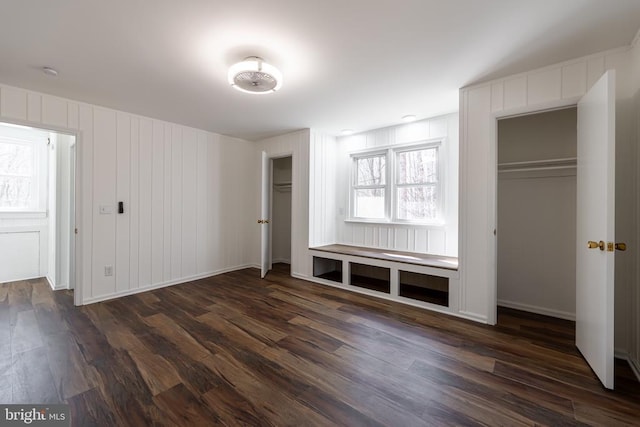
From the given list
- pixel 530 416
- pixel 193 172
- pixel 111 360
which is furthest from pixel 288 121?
pixel 530 416

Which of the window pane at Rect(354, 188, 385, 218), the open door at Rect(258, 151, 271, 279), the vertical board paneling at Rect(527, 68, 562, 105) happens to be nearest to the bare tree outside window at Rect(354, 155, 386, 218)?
the window pane at Rect(354, 188, 385, 218)

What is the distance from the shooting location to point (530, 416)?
4.91 feet

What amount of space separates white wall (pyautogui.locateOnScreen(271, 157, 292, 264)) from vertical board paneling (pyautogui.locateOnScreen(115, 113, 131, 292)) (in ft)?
8.84

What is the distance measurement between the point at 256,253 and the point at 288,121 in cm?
264

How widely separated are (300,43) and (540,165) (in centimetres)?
284

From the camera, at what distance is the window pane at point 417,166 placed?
12.2 feet

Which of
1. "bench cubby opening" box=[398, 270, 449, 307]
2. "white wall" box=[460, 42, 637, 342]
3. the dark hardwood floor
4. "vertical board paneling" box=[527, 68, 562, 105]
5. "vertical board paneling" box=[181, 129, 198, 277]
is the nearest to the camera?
the dark hardwood floor

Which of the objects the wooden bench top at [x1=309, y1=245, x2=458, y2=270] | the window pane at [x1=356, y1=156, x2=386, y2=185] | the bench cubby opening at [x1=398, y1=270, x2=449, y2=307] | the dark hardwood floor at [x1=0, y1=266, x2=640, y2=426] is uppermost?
the window pane at [x1=356, y1=156, x2=386, y2=185]

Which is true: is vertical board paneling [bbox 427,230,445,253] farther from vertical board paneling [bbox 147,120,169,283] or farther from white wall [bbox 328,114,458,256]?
vertical board paneling [bbox 147,120,169,283]

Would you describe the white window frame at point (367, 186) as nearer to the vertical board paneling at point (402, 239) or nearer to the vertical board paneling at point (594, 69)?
the vertical board paneling at point (402, 239)

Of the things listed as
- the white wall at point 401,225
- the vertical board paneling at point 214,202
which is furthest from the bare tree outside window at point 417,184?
the vertical board paneling at point 214,202

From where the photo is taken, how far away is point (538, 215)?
297cm

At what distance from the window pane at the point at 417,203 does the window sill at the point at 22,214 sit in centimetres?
602

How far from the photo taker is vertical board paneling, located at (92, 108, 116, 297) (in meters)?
3.31
